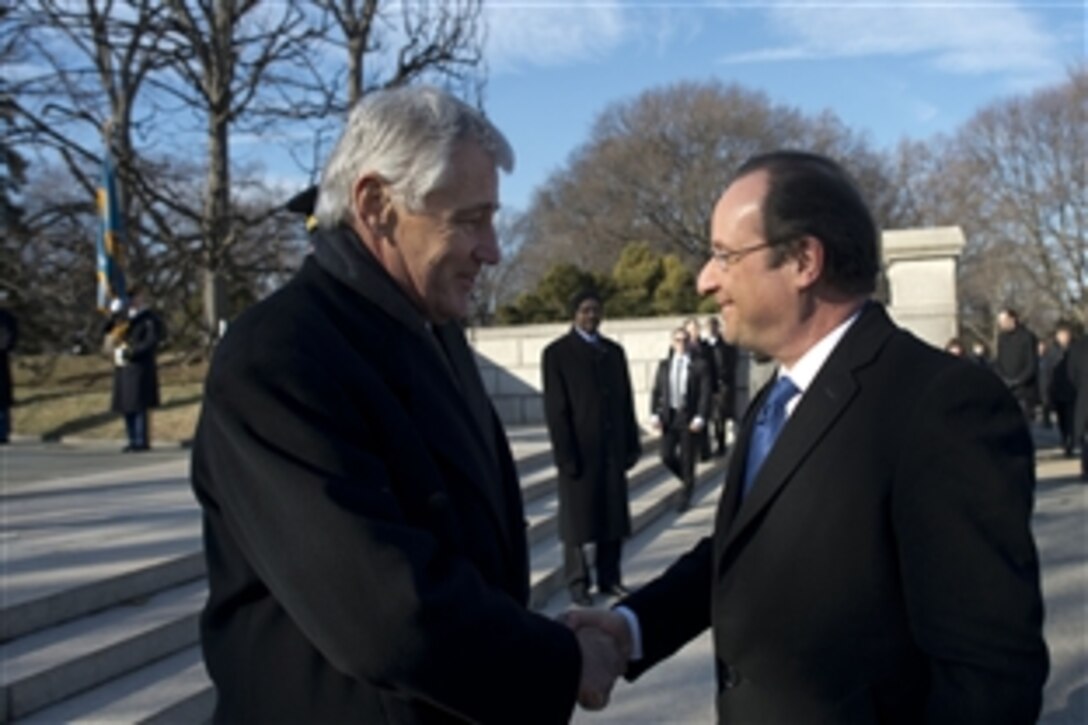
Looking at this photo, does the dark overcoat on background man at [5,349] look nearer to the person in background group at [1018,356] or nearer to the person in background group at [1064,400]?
the person in background group at [1018,356]

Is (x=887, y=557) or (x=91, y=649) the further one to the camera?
(x=91, y=649)

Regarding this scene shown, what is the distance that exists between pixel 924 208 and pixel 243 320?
179ft

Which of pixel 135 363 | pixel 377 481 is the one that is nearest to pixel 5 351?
pixel 135 363

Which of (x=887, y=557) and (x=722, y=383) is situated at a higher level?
(x=887, y=557)

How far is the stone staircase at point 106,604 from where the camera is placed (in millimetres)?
4766

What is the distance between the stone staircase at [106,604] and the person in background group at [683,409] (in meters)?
2.77

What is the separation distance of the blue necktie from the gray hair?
0.78 metres

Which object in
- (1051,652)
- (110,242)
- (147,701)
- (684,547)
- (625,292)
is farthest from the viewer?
(625,292)

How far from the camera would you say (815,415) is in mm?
2020

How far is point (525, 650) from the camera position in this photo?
1.61m

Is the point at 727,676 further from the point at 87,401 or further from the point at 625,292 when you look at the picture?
the point at 625,292

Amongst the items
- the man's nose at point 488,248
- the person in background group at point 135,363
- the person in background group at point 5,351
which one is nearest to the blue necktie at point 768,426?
the man's nose at point 488,248

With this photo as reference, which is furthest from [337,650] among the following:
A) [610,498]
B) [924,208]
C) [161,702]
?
[924,208]

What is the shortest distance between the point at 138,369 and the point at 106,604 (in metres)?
8.28
